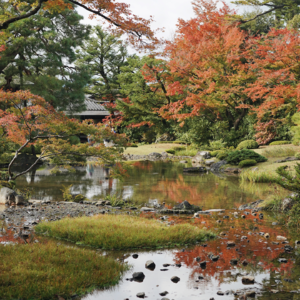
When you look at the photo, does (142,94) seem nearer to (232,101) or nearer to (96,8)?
(232,101)

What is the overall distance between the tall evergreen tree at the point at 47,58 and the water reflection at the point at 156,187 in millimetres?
3952

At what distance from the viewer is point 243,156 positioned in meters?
15.0

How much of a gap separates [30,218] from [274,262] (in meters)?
4.72

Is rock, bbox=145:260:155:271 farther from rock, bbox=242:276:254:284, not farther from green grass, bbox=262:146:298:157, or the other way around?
green grass, bbox=262:146:298:157

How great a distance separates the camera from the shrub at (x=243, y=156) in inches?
579

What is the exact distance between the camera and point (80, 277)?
11.7ft

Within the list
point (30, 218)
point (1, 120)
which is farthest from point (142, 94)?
point (30, 218)

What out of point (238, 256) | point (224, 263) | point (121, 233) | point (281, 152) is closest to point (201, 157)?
point (281, 152)

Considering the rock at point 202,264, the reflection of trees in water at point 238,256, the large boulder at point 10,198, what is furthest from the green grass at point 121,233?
the large boulder at point 10,198

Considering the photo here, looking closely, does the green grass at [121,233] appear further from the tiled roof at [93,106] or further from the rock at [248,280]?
the tiled roof at [93,106]

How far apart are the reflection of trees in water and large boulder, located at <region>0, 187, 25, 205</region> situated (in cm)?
494

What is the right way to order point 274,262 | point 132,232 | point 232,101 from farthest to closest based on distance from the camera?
point 232,101
point 132,232
point 274,262

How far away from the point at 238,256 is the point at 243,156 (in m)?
10.8

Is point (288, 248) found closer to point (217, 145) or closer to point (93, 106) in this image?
point (217, 145)
